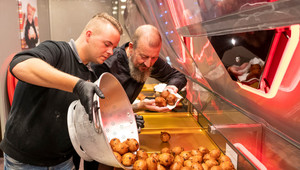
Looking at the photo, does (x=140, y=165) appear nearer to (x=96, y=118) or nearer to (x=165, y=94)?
(x=96, y=118)

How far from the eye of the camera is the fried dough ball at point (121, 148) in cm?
149

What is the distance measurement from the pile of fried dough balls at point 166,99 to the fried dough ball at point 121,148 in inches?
38.1

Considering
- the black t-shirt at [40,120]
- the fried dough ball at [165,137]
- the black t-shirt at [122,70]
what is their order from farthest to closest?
the black t-shirt at [122,70] < the fried dough ball at [165,137] < the black t-shirt at [40,120]

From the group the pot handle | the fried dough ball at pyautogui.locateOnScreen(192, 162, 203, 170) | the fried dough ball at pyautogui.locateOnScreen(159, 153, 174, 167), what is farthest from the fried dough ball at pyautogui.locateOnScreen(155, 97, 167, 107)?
the pot handle

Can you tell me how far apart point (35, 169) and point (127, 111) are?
2.14ft

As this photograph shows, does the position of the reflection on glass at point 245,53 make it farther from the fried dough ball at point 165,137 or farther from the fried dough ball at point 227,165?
the fried dough ball at point 165,137

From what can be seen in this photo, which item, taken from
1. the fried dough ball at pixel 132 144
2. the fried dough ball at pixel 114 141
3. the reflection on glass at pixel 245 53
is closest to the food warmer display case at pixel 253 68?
the reflection on glass at pixel 245 53

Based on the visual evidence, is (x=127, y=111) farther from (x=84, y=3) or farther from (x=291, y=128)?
(x=84, y=3)

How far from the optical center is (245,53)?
83 cm

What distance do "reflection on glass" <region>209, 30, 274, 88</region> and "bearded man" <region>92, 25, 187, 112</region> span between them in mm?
1103

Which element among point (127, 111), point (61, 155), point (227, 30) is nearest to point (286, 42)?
point (227, 30)

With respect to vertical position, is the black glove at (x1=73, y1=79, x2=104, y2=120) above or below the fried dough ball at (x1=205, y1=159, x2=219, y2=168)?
above

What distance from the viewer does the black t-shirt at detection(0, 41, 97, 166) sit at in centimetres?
137

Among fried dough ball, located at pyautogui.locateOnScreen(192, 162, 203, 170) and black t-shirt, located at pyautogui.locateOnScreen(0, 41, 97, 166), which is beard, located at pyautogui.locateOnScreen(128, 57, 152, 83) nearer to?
black t-shirt, located at pyautogui.locateOnScreen(0, 41, 97, 166)
